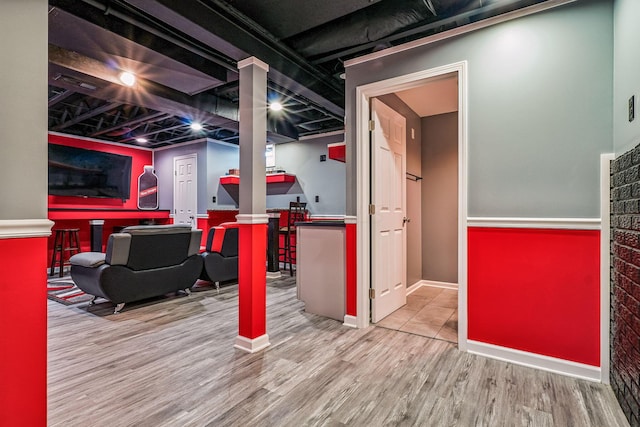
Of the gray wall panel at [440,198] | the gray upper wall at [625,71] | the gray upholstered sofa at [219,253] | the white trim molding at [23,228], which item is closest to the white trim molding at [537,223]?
the gray upper wall at [625,71]

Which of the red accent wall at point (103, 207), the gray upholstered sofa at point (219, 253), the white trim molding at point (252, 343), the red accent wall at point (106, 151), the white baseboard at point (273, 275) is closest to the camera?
the white trim molding at point (252, 343)

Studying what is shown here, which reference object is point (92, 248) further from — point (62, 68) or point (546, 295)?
Result: point (546, 295)

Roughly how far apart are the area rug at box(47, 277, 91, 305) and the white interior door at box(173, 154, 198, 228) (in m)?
2.75

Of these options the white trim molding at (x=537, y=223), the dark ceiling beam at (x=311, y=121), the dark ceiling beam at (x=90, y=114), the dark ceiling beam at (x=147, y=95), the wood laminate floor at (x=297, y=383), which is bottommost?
the wood laminate floor at (x=297, y=383)

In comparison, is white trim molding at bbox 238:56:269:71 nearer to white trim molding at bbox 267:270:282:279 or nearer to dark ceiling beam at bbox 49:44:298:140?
dark ceiling beam at bbox 49:44:298:140

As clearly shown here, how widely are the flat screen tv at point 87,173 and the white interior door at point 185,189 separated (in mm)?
1067

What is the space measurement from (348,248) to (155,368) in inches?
71.9

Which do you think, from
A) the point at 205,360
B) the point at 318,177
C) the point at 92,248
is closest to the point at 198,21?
the point at 205,360

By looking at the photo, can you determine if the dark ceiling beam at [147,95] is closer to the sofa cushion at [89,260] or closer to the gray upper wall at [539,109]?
the sofa cushion at [89,260]

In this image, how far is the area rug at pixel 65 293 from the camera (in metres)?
3.98

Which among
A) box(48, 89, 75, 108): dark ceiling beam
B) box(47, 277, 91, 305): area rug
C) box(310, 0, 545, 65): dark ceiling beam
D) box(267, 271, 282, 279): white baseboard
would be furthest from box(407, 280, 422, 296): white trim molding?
box(48, 89, 75, 108): dark ceiling beam

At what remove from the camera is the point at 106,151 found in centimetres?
734

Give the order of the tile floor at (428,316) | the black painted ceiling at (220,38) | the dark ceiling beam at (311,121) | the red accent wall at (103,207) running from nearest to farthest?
the black painted ceiling at (220,38), the tile floor at (428,316), the dark ceiling beam at (311,121), the red accent wall at (103,207)

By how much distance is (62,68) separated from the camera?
318 cm
